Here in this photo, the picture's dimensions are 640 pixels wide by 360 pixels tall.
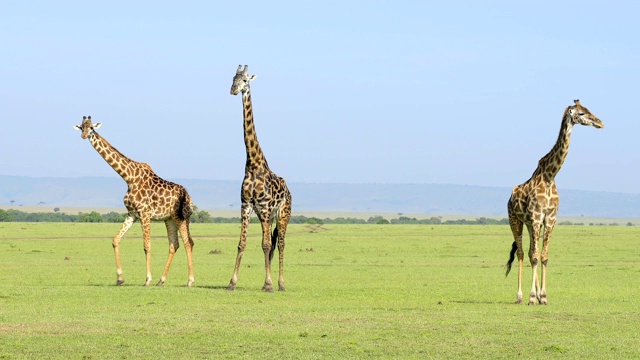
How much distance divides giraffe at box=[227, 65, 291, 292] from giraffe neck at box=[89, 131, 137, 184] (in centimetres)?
289

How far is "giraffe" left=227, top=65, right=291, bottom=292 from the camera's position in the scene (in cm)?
2286

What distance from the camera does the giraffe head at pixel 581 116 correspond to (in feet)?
66.5

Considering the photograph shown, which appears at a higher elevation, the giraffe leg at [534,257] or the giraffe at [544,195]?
the giraffe at [544,195]

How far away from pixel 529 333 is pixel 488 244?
3501cm

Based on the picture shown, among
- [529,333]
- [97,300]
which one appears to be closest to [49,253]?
[97,300]

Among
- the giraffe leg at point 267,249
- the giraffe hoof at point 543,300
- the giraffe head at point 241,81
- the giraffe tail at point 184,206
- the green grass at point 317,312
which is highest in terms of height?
the giraffe head at point 241,81

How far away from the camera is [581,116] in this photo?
20.3 metres

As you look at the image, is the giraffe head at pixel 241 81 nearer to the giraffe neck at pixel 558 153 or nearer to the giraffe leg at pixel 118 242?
the giraffe leg at pixel 118 242

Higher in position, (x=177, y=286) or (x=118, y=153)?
(x=118, y=153)

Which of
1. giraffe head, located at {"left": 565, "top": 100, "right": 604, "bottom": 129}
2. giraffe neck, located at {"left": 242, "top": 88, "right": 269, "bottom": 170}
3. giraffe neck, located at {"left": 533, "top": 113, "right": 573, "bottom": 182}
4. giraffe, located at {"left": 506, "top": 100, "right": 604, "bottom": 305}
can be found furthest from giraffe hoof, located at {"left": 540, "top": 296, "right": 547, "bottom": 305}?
giraffe neck, located at {"left": 242, "top": 88, "right": 269, "bottom": 170}

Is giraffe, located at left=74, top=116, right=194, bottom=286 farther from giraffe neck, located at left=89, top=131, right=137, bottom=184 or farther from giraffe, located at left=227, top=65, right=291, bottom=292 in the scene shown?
giraffe, located at left=227, top=65, right=291, bottom=292

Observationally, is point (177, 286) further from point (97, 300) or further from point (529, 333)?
point (529, 333)

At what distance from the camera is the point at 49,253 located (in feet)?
127

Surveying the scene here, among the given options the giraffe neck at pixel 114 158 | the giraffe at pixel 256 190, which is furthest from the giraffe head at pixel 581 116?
the giraffe neck at pixel 114 158
